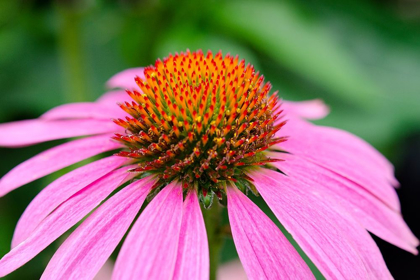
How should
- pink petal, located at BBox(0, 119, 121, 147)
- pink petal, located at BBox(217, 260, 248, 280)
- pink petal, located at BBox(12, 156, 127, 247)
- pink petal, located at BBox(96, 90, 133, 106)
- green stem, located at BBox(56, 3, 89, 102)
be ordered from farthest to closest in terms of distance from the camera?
pink petal, located at BBox(217, 260, 248, 280)
green stem, located at BBox(56, 3, 89, 102)
pink petal, located at BBox(96, 90, 133, 106)
pink petal, located at BBox(0, 119, 121, 147)
pink petal, located at BBox(12, 156, 127, 247)

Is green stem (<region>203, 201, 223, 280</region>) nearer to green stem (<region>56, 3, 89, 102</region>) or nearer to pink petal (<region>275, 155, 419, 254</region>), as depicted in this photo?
pink petal (<region>275, 155, 419, 254</region>)

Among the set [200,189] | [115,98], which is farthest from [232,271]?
[200,189]

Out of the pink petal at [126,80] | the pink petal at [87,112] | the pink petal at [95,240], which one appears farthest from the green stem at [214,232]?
the pink petal at [126,80]

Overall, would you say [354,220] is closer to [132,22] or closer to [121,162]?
[121,162]

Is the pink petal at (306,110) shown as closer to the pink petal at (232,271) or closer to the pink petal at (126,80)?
the pink petal at (126,80)

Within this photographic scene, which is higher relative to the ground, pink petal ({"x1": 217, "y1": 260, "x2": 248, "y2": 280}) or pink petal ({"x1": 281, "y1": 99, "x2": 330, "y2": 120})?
pink petal ({"x1": 281, "y1": 99, "x2": 330, "y2": 120})

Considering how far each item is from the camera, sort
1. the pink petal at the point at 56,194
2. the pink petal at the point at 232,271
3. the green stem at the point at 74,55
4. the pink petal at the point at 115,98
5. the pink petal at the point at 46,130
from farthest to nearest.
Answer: the pink petal at the point at 232,271
the green stem at the point at 74,55
the pink petal at the point at 115,98
the pink petal at the point at 46,130
the pink petal at the point at 56,194

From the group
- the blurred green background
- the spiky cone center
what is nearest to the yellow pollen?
the spiky cone center
